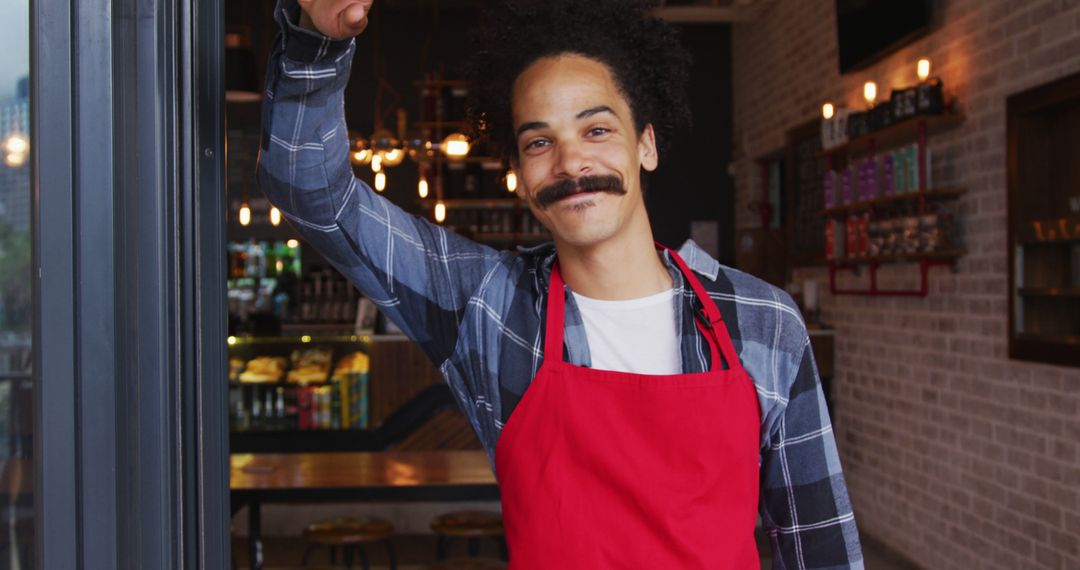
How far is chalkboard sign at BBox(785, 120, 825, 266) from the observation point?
6.30 m

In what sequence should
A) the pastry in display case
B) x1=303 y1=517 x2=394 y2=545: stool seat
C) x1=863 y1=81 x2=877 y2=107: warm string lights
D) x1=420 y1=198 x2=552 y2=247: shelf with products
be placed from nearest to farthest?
x1=303 y1=517 x2=394 y2=545: stool seat → x1=863 y1=81 x2=877 y2=107: warm string lights → the pastry in display case → x1=420 y1=198 x2=552 y2=247: shelf with products

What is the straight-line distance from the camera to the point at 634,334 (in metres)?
1.51

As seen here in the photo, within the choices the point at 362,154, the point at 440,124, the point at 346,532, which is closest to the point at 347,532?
the point at 346,532

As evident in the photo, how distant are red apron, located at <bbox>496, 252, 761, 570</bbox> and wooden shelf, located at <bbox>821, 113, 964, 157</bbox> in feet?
11.4

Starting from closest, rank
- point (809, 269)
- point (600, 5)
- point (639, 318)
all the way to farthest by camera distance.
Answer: point (639, 318)
point (600, 5)
point (809, 269)

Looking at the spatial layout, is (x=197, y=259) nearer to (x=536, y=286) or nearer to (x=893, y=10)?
(x=536, y=286)

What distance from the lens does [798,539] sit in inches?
62.8

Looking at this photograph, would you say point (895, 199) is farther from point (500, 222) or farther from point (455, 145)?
point (500, 222)

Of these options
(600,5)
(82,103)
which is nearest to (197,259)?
(82,103)

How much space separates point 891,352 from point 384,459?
270 cm

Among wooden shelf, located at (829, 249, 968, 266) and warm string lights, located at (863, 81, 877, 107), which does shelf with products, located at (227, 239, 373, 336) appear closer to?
wooden shelf, located at (829, 249, 968, 266)

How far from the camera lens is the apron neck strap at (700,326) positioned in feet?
4.80

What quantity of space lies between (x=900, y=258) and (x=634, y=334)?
3.66m

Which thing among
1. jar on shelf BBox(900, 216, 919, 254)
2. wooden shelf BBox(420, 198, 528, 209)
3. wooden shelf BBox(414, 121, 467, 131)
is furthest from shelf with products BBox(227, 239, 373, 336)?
jar on shelf BBox(900, 216, 919, 254)
